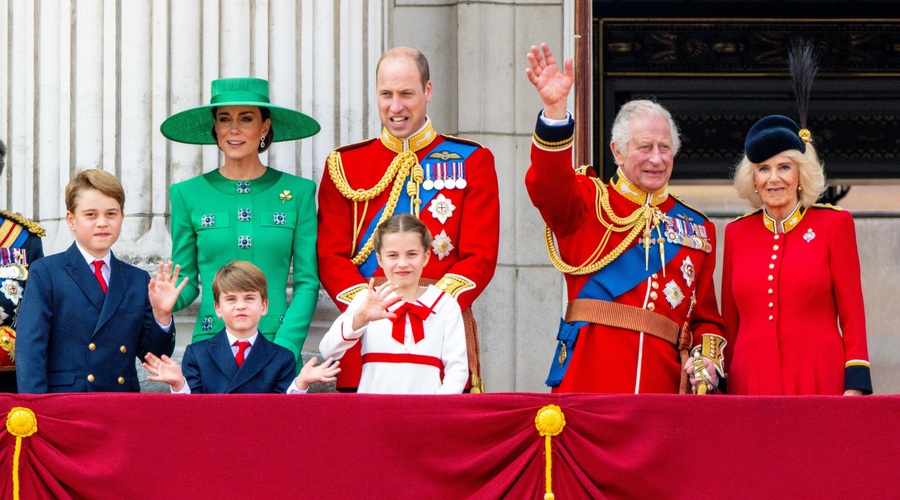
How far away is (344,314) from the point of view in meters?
4.69

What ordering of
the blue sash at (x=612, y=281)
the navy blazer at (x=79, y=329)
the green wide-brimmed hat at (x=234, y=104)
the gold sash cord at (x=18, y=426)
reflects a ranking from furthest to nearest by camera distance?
the green wide-brimmed hat at (x=234, y=104)
the blue sash at (x=612, y=281)
the navy blazer at (x=79, y=329)
the gold sash cord at (x=18, y=426)

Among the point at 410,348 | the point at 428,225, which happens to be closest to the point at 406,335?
the point at 410,348

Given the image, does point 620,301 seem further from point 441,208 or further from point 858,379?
point 858,379

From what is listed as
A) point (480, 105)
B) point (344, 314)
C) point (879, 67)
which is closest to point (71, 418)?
point (344, 314)

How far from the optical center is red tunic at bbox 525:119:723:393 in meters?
4.94

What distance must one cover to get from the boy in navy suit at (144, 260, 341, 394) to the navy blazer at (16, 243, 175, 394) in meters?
0.14

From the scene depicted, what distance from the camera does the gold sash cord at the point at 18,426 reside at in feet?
13.4

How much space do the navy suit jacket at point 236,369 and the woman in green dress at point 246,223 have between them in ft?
0.79

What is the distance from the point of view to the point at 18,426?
4105mm

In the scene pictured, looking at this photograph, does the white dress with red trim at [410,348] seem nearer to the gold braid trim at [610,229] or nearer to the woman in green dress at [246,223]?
the woman in green dress at [246,223]

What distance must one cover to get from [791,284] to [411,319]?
3.76 feet

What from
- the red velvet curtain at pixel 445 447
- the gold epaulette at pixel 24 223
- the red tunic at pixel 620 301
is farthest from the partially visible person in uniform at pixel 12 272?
the red tunic at pixel 620 301

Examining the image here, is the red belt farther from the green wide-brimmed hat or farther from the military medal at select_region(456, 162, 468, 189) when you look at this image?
the green wide-brimmed hat

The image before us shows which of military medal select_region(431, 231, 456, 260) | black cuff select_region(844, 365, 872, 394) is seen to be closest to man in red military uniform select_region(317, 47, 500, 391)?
military medal select_region(431, 231, 456, 260)
